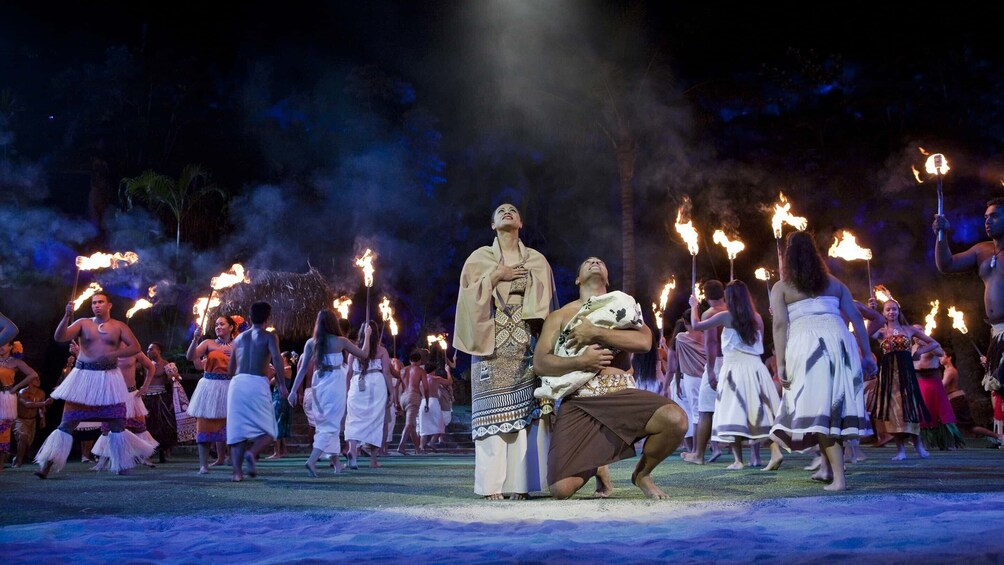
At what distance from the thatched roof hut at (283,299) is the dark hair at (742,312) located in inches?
866

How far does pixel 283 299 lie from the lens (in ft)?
99.9

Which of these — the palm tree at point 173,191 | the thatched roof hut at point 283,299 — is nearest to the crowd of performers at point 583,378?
the thatched roof hut at point 283,299

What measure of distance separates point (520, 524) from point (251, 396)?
579 centimetres

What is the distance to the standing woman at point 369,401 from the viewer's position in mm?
12992

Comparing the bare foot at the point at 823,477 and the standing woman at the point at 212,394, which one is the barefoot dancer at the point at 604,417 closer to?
the bare foot at the point at 823,477

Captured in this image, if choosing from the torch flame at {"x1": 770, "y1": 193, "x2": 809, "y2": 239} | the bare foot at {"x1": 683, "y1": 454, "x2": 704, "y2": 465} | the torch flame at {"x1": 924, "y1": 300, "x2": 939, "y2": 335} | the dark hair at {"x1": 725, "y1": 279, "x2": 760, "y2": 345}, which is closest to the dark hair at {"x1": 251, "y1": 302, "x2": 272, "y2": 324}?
the dark hair at {"x1": 725, "y1": 279, "x2": 760, "y2": 345}

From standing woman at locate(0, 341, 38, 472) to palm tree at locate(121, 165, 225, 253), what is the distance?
2133cm

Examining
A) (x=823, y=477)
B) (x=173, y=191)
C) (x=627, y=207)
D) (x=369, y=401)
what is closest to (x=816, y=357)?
(x=823, y=477)

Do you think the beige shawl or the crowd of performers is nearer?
the crowd of performers

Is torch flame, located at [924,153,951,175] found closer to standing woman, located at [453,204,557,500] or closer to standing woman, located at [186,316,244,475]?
standing woman, located at [453,204,557,500]

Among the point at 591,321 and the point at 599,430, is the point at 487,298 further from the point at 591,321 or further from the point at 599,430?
the point at 599,430

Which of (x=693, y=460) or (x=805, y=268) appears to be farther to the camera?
(x=693, y=460)

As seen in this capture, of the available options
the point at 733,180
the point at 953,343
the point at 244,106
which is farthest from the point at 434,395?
the point at 244,106

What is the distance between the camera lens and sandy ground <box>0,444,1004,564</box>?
11.7 feet
